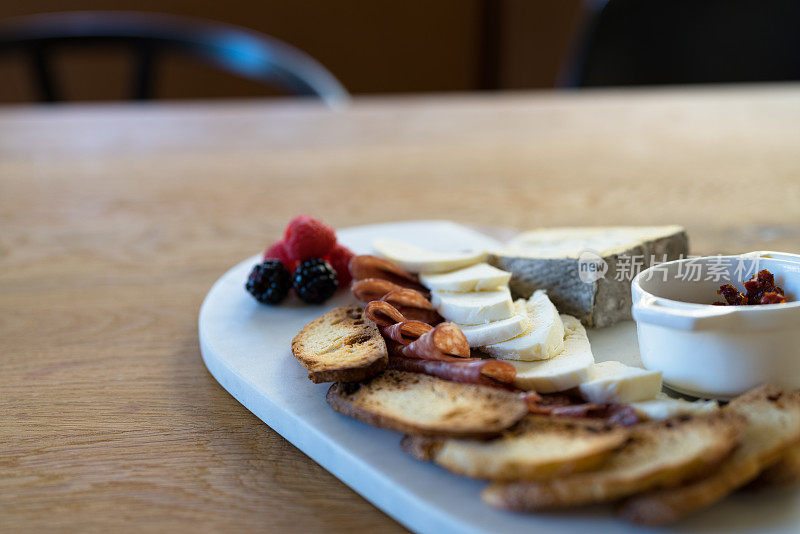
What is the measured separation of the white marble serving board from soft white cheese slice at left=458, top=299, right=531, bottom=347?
16cm

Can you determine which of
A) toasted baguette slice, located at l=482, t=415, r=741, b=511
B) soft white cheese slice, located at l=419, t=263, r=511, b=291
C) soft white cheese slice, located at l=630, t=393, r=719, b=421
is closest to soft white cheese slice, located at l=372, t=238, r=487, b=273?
soft white cheese slice, located at l=419, t=263, r=511, b=291

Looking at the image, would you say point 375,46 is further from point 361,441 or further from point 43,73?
point 361,441

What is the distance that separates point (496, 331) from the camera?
1208 millimetres

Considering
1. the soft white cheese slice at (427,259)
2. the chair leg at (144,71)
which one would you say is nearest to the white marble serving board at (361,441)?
the soft white cheese slice at (427,259)

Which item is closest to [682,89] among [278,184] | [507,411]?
[278,184]

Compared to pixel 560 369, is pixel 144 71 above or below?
above

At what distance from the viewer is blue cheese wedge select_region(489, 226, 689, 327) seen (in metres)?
1.36

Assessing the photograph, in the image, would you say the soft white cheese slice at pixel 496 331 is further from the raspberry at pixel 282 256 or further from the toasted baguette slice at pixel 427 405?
the raspberry at pixel 282 256

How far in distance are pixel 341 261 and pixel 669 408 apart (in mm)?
804

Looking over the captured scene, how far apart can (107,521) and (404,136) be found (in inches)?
85.4

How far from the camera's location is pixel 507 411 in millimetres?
943

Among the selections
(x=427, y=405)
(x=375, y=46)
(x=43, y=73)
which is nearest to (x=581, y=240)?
(x=427, y=405)

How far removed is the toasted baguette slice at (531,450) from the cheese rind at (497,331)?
268 mm

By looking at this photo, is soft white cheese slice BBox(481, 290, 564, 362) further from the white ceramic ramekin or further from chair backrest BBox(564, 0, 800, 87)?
chair backrest BBox(564, 0, 800, 87)
